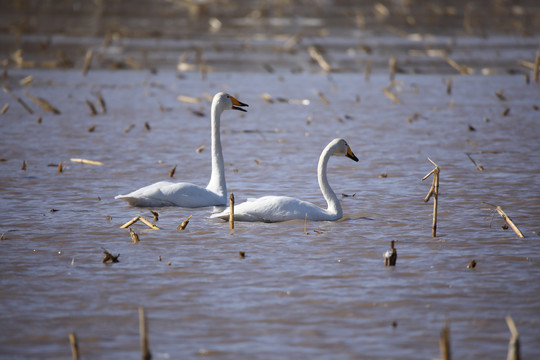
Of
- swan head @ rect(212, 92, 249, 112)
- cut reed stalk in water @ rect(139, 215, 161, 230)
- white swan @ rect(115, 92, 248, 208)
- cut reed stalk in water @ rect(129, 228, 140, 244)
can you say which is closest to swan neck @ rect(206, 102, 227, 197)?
white swan @ rect(115, 92, 248, 208)

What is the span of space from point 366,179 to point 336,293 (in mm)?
5020

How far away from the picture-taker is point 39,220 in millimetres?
9078

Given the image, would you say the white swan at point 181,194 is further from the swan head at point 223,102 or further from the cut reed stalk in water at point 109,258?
the cut reed stalk in water at point 109,258

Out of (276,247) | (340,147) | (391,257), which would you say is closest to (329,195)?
(340,147)

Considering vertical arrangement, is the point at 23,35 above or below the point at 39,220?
above

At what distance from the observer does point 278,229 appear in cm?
862

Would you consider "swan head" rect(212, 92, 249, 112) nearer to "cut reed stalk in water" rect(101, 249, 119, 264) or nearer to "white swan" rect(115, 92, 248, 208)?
"white swan" rect(115, 92, 248, 208)

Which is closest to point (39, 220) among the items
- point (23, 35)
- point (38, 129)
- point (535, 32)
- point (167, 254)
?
point (167, 254)

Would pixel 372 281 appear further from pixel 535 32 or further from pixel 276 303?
pixel 535 32

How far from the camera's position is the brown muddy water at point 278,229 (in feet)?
19.1

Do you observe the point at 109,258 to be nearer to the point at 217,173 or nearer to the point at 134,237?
the point at 134,237

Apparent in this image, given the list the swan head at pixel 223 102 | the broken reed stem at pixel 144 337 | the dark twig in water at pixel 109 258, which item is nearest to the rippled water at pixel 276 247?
the dark twig in water at pixel 109 258

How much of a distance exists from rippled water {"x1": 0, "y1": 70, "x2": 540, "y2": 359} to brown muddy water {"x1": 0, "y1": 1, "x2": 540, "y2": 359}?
0.02 m

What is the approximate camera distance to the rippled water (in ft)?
18.9
